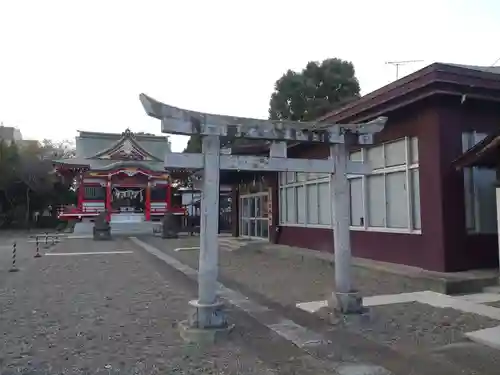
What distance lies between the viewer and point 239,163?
6.66m

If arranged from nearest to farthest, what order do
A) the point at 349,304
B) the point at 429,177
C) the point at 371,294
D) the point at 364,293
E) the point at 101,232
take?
the point at 349,304, the point at 371,294, the point at 364,293, the point at 429,177, the point at 101,232

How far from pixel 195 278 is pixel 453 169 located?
650 cm

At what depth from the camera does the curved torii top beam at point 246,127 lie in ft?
19.8

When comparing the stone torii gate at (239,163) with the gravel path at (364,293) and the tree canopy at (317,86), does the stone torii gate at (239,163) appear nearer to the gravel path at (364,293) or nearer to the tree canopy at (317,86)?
the gravel path at (364,293)

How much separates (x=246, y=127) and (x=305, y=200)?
30.8ft

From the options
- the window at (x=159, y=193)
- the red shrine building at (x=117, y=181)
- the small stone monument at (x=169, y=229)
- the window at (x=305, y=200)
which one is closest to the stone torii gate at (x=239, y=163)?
the window at (x=305, y=200)

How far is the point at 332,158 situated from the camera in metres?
7.36

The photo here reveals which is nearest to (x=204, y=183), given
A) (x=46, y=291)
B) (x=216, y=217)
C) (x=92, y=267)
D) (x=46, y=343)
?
(x=216, y=217)

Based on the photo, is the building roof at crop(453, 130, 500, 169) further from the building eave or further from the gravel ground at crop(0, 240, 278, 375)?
the gravel ground at crop(0, 240, 278, 375)

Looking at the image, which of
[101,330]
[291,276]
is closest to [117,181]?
[291,276]

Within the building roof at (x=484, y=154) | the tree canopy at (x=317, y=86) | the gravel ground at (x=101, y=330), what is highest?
the tree canopy at (x=317, y=86)

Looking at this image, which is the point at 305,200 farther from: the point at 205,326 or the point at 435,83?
the point at 205,326

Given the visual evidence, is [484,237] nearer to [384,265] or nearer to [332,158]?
[384,265]

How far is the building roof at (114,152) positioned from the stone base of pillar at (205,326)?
26988mm
